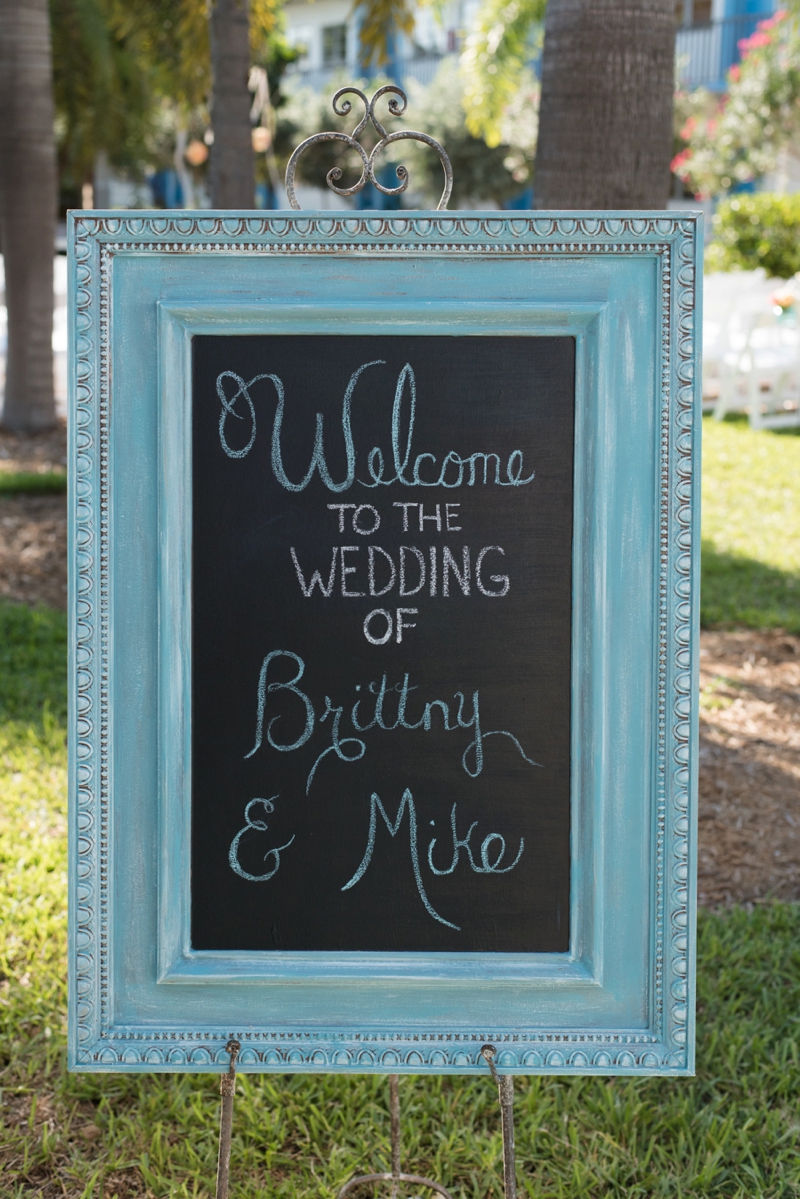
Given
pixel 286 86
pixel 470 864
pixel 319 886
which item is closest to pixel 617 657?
pixel 470 864

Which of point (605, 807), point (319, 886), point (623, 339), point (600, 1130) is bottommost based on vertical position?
point (600, 1130)

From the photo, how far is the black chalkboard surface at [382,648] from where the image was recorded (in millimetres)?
1590

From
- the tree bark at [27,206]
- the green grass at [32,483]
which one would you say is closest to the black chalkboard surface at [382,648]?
the green grass at [32,483]

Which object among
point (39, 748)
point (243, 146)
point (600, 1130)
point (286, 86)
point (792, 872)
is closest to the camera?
point (600, 1130)

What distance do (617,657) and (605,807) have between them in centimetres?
21

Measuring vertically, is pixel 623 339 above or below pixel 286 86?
below

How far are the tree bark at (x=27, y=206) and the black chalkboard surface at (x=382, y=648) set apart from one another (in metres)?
6.72

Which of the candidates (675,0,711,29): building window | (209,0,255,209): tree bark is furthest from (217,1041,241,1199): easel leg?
(675,0,711,29): building window

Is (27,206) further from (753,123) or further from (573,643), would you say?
(753,123)

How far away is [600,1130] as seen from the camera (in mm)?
2254

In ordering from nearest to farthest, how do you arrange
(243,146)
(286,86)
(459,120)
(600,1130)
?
1. (600,1130)
2. (243,146)
3. (459,120)
4. (286,86)

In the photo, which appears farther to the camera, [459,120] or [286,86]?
[286,86]

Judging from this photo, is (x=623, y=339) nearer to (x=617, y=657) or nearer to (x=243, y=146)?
(x=617, y=657)

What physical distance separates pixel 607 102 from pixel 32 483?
489cm
